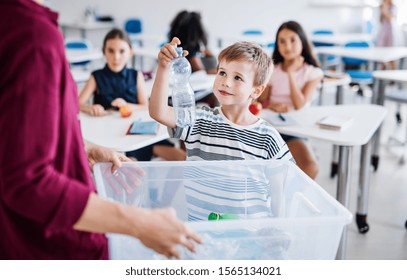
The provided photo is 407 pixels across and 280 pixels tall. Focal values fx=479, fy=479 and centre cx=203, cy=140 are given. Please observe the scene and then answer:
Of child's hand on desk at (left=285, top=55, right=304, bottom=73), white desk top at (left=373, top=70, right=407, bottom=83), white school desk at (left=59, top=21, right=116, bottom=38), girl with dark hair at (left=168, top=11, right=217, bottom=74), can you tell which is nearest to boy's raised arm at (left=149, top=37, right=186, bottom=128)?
child's hand on desk at (left=285, top=55, right=304, bottom=73)

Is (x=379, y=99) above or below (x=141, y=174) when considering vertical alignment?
below

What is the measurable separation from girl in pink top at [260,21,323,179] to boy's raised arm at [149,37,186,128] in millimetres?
1283

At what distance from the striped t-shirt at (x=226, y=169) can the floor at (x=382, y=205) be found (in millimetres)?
1215

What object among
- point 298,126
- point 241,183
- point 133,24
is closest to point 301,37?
point 298,126

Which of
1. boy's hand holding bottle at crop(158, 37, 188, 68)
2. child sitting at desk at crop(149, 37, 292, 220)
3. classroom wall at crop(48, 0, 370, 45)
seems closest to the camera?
boy's hand holding bottle at crop(158, 37, 188, 68)

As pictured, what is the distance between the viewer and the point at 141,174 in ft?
4.65

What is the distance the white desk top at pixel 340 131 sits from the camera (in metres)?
2.28

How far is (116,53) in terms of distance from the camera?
3.11 metres

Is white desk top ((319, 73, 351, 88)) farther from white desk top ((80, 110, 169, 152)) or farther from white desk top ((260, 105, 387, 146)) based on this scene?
white desk top ((80, 110, 169, 152))

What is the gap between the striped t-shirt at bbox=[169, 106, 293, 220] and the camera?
148 centimetres

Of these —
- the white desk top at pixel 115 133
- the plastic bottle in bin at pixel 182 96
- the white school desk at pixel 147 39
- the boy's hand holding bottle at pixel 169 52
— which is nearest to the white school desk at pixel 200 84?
the white desk top at pixel 115 133

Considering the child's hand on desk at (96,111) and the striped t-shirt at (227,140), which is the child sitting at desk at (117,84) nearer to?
the child's hand on desk at (96,111)
